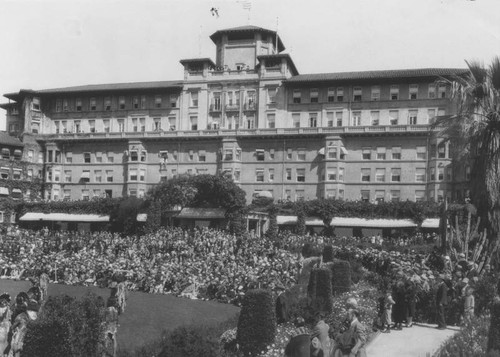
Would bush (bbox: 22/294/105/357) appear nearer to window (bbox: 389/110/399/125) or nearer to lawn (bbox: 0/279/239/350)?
lawn (bbox: 0/279/239/350)

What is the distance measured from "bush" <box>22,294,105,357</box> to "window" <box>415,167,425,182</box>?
158ft

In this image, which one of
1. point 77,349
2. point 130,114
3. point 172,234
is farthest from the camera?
point 130,114

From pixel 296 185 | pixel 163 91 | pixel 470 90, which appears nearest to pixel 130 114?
pixel 163 91

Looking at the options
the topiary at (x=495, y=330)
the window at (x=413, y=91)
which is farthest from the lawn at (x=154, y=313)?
the window at (x=413, y=91)

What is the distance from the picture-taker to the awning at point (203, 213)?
5228 centimetres

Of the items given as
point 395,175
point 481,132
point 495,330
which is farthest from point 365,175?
point 495,330

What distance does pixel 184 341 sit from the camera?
10.2 m

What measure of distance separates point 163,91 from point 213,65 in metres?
6.60

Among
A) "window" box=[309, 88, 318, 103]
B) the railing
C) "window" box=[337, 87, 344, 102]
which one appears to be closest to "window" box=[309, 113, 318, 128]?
"window" box=[309, 88, 318, 103]

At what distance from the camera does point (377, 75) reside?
59.0m

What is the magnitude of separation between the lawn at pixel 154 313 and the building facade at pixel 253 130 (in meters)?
30.4

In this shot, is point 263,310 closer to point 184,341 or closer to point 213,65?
point 184,341

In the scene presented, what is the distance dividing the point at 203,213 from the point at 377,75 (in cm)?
2350

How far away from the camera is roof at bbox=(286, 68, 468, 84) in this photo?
57656mm
